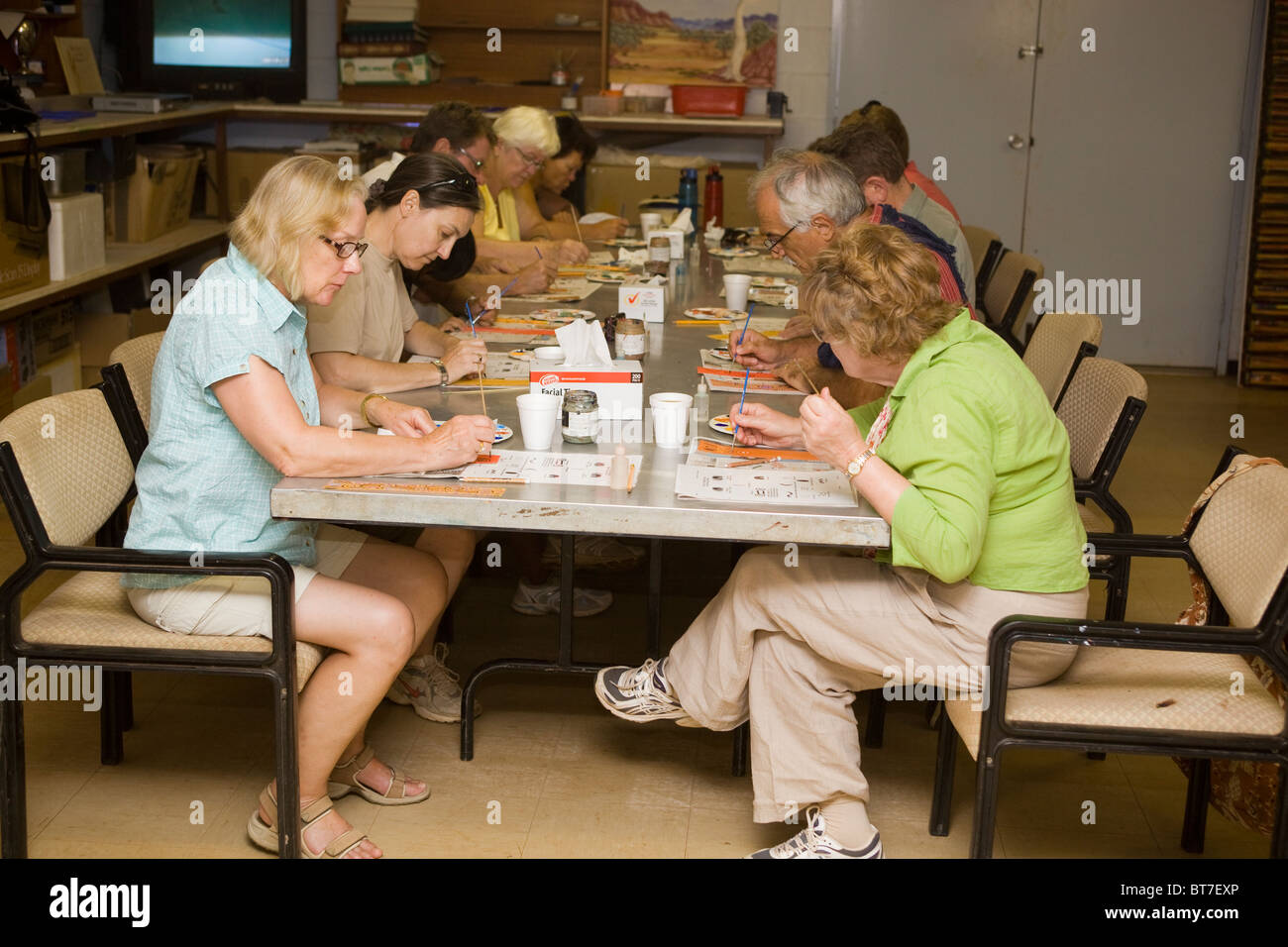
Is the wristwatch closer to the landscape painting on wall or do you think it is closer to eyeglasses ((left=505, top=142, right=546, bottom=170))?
eyeglasses ((left=505, top=142, right=546, bottom=170))

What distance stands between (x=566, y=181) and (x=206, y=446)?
10.9ft

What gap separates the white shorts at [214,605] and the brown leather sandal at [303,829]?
364 millimetres

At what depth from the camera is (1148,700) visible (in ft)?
7.22

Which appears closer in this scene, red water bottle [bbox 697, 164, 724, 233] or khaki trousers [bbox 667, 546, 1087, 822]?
khaki trousers [bbox 667, 546, 1087, 822]

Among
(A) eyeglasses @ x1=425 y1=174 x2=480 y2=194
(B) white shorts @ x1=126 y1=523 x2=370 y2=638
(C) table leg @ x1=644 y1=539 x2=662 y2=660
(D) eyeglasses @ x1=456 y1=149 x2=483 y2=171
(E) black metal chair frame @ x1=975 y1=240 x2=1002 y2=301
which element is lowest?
(C) table leg @ x1=644 y1=539 x2=662 y2=660

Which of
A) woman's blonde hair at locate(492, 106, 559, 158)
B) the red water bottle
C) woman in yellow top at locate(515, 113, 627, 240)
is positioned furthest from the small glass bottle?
the red water bottle

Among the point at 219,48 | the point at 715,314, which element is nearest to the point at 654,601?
the point at 715,314

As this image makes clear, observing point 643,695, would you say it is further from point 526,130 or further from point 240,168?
point 240,168

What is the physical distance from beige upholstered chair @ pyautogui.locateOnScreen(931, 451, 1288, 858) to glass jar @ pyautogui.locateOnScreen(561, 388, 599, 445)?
2.59 ft

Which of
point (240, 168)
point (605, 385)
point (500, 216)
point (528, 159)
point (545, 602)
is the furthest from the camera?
point (240, 168)

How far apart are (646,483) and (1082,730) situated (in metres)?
0.80

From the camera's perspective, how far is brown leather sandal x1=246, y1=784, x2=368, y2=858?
96.1 inches

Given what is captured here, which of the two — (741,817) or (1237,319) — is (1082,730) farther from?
(1237,319)
